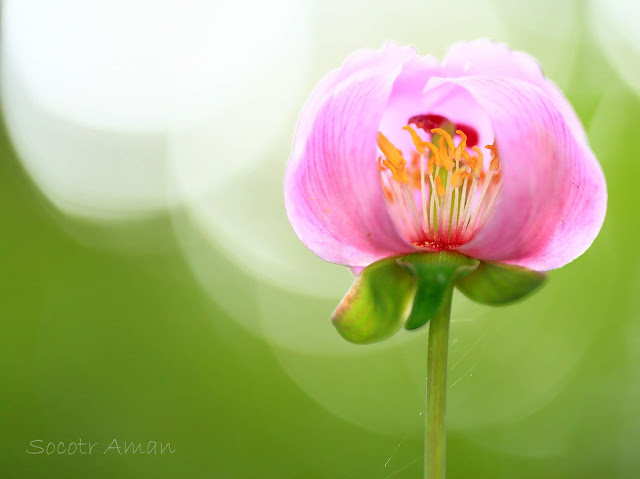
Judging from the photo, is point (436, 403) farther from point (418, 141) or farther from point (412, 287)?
point (418, 141)

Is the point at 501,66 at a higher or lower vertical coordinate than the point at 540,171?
higher

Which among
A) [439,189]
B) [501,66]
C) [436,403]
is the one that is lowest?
[436,403]

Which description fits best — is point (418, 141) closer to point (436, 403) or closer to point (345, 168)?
point (345, 168)

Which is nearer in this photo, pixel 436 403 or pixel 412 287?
pixel 436 403

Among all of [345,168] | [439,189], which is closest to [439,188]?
[439,189]

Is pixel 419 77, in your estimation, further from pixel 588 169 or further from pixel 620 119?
pixel 620 119

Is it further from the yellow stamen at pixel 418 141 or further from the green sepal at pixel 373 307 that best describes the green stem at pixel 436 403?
the yellow stamen at pixel 418 141

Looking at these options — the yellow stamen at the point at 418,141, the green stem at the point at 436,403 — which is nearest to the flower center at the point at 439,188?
the yellow stamen at the point at 418,141
